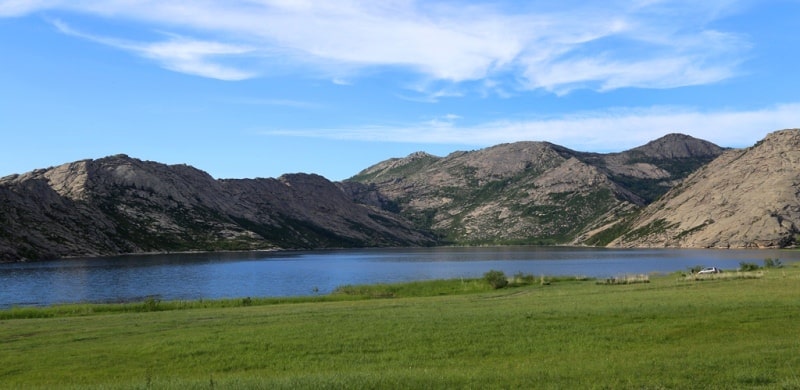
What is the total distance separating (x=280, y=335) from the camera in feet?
106

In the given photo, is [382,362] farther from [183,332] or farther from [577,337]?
[183,332]

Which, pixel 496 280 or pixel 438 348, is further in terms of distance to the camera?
pixel 496 280

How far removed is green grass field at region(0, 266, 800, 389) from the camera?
817 inches

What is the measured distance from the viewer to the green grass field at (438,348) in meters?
20.8

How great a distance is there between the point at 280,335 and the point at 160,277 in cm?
10535

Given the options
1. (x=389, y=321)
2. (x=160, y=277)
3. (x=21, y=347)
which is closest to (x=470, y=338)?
(x=389, y=321)

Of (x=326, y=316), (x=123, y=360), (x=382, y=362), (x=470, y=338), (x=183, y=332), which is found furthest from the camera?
(x=326, y=316)

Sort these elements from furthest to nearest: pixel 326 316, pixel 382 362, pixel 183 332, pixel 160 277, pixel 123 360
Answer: pixel 160 277, pixel 326 316, pixel 183 332, pixel 123 360, pixel 382 362

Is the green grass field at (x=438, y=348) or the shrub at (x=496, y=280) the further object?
the shrub at (x=496, y=280)

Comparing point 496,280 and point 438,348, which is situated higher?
point 438,348

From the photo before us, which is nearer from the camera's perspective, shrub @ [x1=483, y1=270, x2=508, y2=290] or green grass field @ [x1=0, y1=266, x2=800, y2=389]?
green grass field @ [x1=0, y1=266, x2=800, y2=389]

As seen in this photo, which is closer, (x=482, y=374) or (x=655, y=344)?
(x=482, y=374)

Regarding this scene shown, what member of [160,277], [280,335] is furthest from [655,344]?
[160,277]

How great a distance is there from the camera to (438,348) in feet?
93.0
